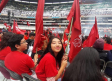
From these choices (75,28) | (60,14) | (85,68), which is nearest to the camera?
(85,68)

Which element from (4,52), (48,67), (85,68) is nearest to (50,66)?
(48,67)

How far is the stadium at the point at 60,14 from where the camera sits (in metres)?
22.1

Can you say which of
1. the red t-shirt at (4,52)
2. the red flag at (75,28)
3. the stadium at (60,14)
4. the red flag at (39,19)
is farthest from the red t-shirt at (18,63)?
the stadium at (60,14)

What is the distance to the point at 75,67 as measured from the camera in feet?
2.96

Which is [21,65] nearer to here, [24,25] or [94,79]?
[94,79]

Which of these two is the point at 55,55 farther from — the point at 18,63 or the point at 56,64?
the point at 18,63

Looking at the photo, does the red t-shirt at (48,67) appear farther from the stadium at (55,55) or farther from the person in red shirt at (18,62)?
the person in red shirt at (18,62)

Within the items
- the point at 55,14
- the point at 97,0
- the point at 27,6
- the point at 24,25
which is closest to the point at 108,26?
the point at 97,0

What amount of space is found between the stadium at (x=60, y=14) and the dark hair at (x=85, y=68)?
21130mm

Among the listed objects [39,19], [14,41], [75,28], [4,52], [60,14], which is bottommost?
[4,52]

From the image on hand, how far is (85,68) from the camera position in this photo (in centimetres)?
86

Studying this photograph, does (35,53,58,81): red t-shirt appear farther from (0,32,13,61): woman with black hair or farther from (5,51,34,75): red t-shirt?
(0,32,13,61): woman with black hair

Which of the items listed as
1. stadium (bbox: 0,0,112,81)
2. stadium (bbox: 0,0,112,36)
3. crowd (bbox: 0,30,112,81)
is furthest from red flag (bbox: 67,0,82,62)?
stadium (bbox: 0,0,112,36)

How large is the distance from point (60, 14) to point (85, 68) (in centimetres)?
2557
